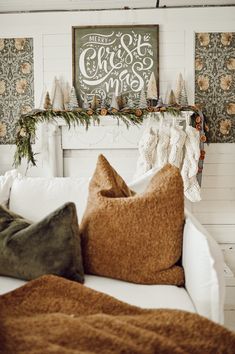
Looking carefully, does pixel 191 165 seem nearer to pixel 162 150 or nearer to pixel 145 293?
pixel 162 150

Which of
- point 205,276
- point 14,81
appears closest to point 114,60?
point 14,81

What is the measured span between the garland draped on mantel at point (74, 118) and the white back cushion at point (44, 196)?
136 cm

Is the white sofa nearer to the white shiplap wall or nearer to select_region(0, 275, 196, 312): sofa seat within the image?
select_region(0, 275, 196, 312): sofa seat

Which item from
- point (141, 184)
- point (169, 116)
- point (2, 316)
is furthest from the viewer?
point (169, 116)

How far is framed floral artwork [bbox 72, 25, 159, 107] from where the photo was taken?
11.4 feet

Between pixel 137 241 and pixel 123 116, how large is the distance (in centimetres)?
189

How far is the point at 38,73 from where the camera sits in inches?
140

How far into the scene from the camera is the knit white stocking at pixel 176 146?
10.3 feet

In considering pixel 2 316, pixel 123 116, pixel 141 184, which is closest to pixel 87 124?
pixel 123 116

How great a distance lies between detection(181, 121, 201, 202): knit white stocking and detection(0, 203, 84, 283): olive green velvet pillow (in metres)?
1.64

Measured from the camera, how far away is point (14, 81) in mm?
3588

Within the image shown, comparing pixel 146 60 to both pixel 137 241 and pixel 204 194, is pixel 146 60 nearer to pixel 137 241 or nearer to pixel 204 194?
pixel 204 194

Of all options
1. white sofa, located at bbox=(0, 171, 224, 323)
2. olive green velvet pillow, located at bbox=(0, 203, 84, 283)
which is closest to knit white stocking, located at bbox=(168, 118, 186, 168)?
white sofa, located at bbox=(0, 171, 224, 323)

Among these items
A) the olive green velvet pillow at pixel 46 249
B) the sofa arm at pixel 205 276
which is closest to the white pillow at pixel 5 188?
the olive green velvet pillow at pixel 46 249
